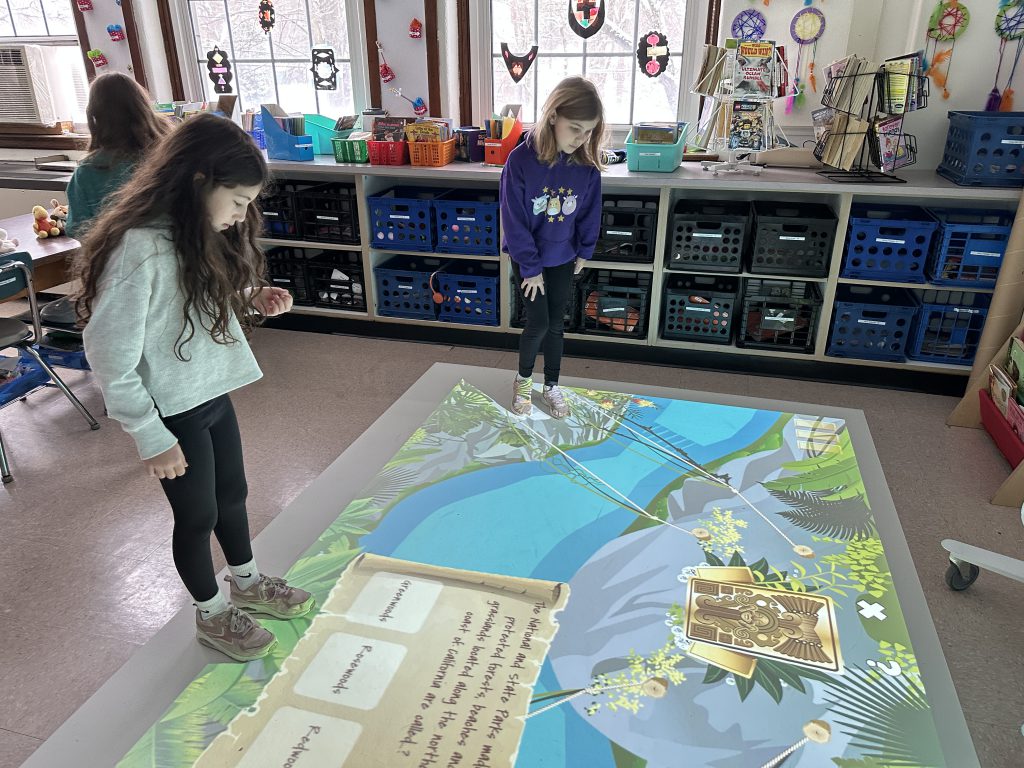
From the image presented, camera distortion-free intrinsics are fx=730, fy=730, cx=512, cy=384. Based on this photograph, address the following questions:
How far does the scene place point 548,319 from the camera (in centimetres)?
269

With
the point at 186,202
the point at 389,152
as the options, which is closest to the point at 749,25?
the point at 389,152

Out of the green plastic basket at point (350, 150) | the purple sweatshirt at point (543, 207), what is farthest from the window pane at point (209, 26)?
the purple sweatshirt at point (543, 207)

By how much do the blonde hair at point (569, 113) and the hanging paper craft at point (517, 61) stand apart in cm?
140

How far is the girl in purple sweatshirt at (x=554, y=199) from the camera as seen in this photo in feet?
7.42

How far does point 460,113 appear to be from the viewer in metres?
3.77

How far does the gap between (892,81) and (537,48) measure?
5.31 feet

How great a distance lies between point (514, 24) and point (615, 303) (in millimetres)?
1504

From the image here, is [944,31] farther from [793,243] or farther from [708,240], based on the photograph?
[708,240]

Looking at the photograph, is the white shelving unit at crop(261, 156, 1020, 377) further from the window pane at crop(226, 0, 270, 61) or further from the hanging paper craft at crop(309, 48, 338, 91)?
the window pane at crop(226, 0, 270, 61)

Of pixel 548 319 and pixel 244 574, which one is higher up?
pixel 548 319

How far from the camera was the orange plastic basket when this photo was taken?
130 inches

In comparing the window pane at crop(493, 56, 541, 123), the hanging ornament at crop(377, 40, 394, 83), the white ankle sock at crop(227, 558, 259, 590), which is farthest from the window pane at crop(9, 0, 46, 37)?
the white ankle sock at crop(227, 558, 259, 590)

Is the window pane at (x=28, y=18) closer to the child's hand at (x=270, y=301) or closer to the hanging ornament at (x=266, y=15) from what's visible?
the hanging ornament at (x=266, y=15)

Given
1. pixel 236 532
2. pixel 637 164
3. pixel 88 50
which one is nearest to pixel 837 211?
pixel 637 164
